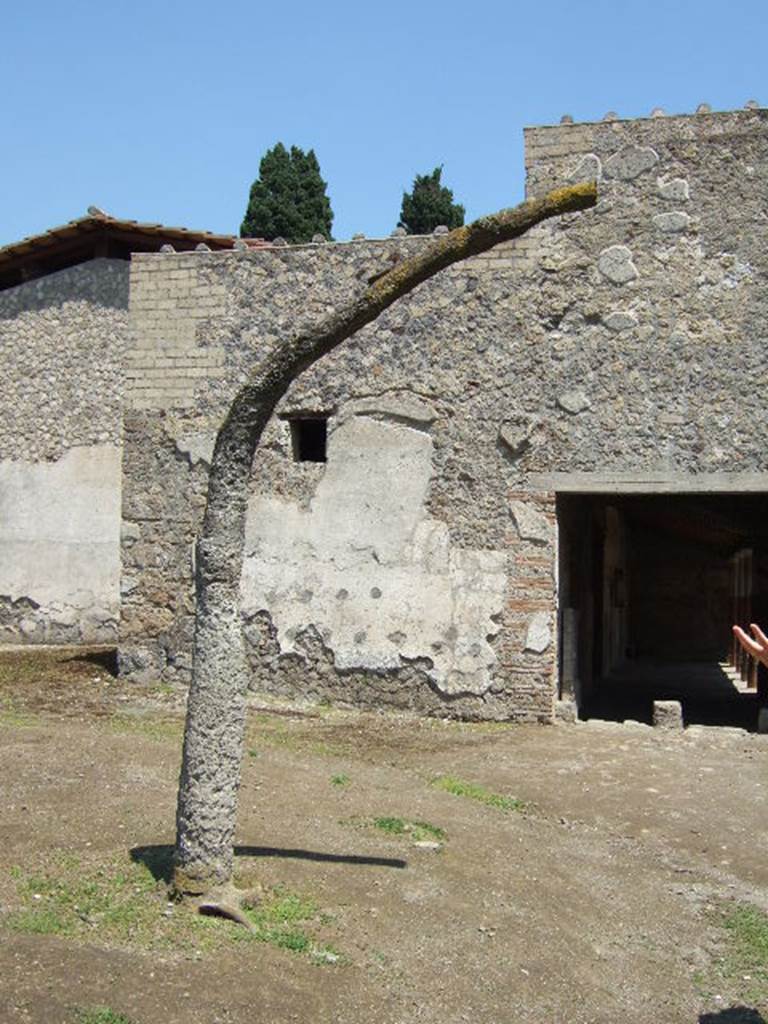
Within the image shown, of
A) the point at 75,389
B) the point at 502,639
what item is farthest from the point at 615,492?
the point at 75,389

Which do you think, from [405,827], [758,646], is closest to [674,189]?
[405,827]

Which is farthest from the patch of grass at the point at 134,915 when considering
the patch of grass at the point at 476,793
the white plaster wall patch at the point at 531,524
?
the white plaster wall patch at the point at 531,524

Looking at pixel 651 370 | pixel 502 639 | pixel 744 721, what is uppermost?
pixel 651 370

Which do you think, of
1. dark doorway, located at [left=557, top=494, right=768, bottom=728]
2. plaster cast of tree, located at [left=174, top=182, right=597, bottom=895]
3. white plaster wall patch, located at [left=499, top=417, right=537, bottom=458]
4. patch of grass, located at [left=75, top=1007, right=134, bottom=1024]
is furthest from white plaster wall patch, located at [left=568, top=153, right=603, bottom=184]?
patch of grass, located at [left=75, top=1007, right=134, bottom=1024]

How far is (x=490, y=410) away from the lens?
9.62m

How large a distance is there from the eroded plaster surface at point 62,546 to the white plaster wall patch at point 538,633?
6.61m

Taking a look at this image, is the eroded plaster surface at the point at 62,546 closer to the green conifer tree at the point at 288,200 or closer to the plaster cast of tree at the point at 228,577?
the plaster cast of tree at the point at 228,577

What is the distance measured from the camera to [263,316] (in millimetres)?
10289

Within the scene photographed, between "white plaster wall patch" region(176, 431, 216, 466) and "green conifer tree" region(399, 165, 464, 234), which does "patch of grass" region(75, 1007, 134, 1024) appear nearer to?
"white plaster wall patch" region(176, 431, 216, 466)

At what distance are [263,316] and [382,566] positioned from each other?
2.51m

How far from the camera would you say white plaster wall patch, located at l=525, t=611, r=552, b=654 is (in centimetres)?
938

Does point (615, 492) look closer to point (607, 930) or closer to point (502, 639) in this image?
point (502, 639)

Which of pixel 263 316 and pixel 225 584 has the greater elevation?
pixel 263 316

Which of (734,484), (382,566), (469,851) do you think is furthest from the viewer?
(382,566)
